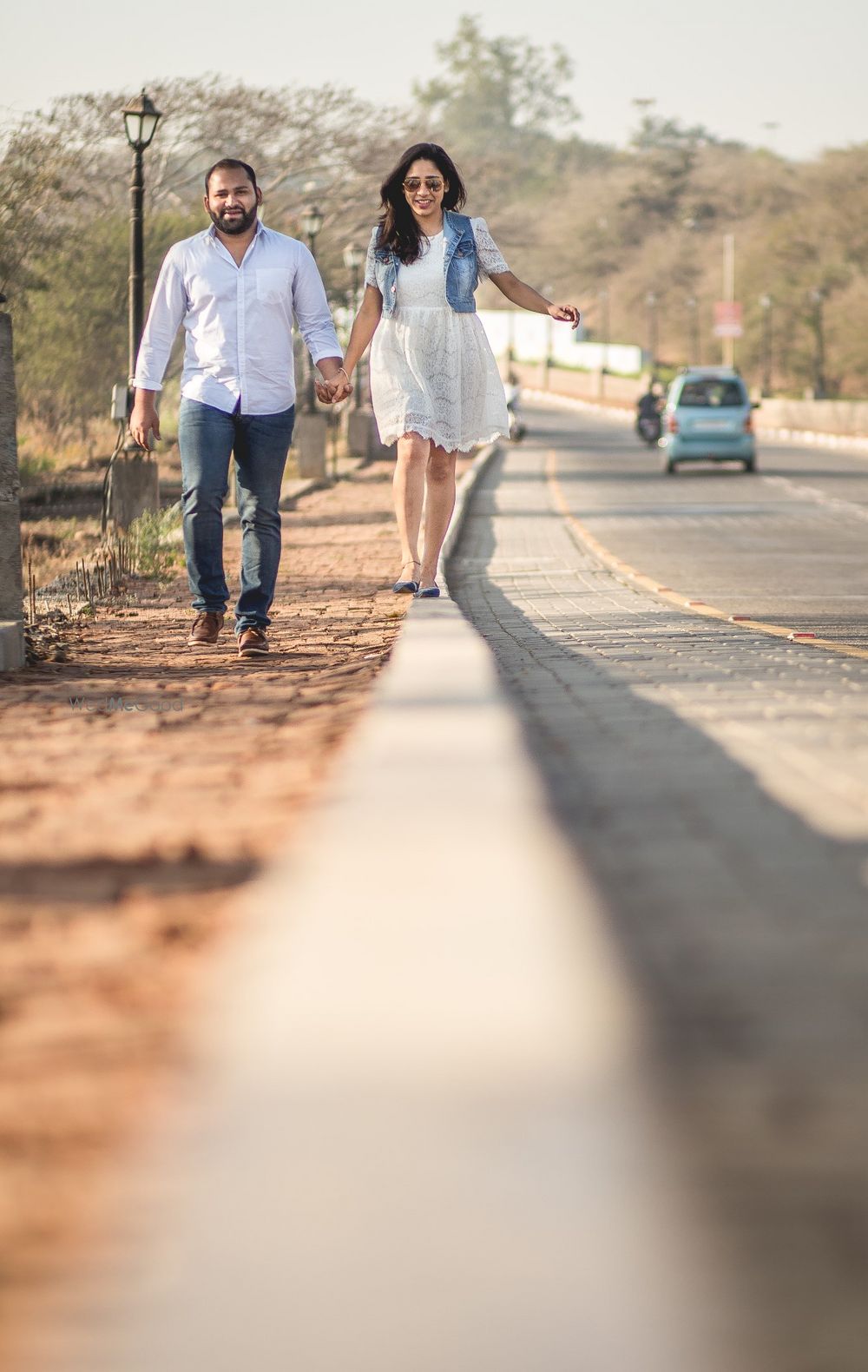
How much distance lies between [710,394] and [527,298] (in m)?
25.5

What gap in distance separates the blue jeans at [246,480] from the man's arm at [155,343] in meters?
0.20

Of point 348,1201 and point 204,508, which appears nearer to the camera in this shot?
point 348,1201

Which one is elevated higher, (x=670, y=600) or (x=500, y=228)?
(x=500, y=228)

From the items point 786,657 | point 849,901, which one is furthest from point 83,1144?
point 786,657

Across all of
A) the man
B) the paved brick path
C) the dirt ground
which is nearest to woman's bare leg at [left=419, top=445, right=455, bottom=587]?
the dirt ground

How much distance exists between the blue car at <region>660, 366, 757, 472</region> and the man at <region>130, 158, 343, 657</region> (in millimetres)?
25705

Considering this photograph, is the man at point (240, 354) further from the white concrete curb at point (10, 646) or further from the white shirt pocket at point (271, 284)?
the white concrete curb at point (10, 646)

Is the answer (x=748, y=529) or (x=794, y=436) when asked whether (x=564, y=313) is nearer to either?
(x=748, y=529)

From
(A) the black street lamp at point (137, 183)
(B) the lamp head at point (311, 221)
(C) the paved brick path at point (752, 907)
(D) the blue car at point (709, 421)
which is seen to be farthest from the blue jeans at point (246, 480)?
(D) the blue car at point (709, 421)

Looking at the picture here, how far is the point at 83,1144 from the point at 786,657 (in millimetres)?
5016

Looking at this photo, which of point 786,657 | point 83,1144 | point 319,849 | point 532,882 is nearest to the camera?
point 83,1144

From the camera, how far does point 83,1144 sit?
6.38ft

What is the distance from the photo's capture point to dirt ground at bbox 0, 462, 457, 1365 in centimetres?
196

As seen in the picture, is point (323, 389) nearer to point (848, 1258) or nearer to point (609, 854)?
point (609, 854)
